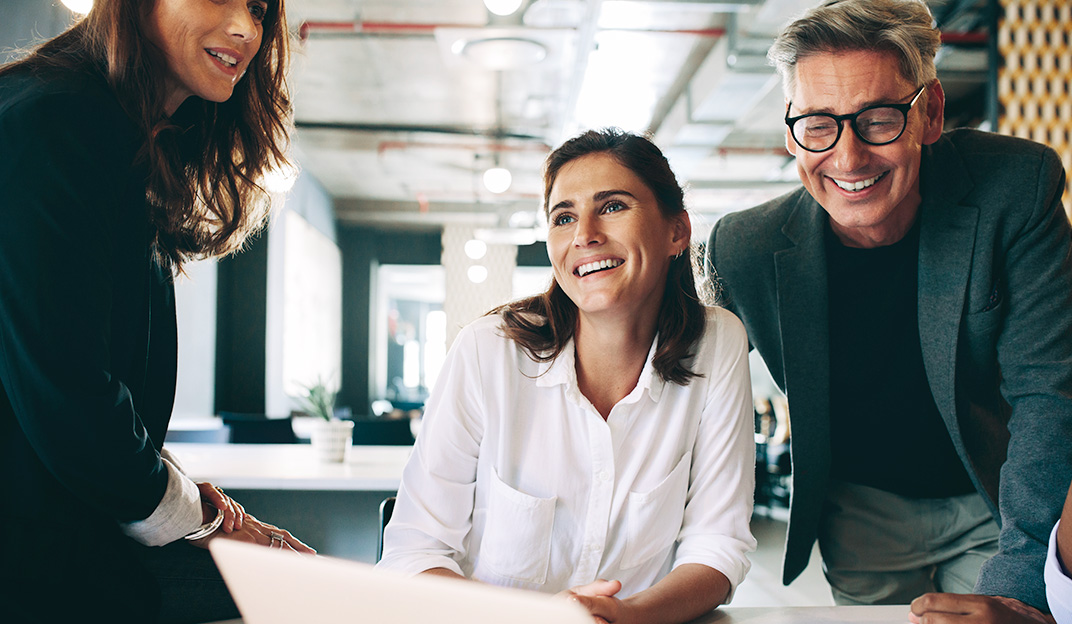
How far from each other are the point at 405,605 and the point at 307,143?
9033 mm

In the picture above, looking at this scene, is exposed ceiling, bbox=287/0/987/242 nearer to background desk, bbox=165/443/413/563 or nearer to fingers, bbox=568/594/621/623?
background desk, bbox=165/443/413/563

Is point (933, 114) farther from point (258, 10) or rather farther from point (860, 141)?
point (258, 10)

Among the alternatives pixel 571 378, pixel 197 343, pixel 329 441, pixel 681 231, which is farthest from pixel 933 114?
pixel 197 343

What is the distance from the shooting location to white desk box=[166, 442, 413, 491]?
2320 mm

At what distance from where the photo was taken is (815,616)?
1.11 m

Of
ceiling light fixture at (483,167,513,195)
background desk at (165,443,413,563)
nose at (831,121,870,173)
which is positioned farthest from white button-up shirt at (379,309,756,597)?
ceiling light fixture at (483,167,513,195)

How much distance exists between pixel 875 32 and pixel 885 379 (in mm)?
755

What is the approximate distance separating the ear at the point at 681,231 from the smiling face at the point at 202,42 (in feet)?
3.11

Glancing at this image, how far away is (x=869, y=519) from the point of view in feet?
5.61

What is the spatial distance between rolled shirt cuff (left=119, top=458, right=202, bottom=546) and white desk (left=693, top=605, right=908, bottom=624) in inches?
32.7

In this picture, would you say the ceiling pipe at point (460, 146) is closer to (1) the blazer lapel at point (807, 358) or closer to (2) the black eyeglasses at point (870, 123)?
(1) the blazer lapel at point (807, 358)

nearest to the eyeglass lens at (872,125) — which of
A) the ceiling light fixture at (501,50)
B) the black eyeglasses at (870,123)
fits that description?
the black eyeglasses at (870,123)

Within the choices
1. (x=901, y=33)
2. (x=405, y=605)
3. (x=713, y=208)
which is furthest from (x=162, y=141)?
(x=713, y=208)

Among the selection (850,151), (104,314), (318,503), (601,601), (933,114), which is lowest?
(318,503)
